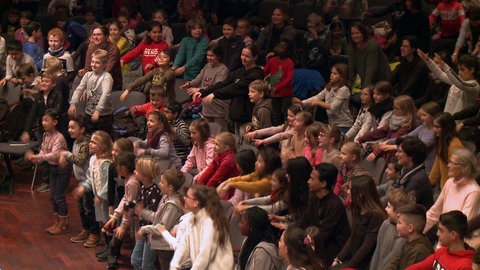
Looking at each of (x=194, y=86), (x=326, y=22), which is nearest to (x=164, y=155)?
(x=194, y=86)

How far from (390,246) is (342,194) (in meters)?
1.44

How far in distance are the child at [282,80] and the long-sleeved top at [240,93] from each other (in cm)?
16

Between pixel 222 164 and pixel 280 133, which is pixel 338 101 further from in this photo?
pixel 222 164

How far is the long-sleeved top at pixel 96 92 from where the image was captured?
11.6 metres

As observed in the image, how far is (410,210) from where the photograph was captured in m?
7.24

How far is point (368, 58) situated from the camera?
1117 centimetres

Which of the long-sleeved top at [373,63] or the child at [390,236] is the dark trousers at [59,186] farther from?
the child at [390,236]

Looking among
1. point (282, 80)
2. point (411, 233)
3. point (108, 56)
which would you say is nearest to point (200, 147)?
point (282, 80)

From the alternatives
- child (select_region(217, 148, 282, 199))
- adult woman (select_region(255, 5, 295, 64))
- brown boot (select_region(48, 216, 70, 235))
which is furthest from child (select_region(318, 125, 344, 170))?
adult woman (select_region(255, 5, 295, 64))

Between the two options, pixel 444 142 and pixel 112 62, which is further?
pixel 112 62

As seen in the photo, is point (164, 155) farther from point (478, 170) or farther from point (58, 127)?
point (478, 170)

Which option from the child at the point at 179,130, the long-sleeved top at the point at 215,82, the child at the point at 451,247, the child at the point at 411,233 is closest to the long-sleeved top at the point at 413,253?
the child at the point at 411,233

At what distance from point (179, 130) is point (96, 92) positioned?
1363 mm

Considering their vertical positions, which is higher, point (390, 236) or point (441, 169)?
point (390, 236)
